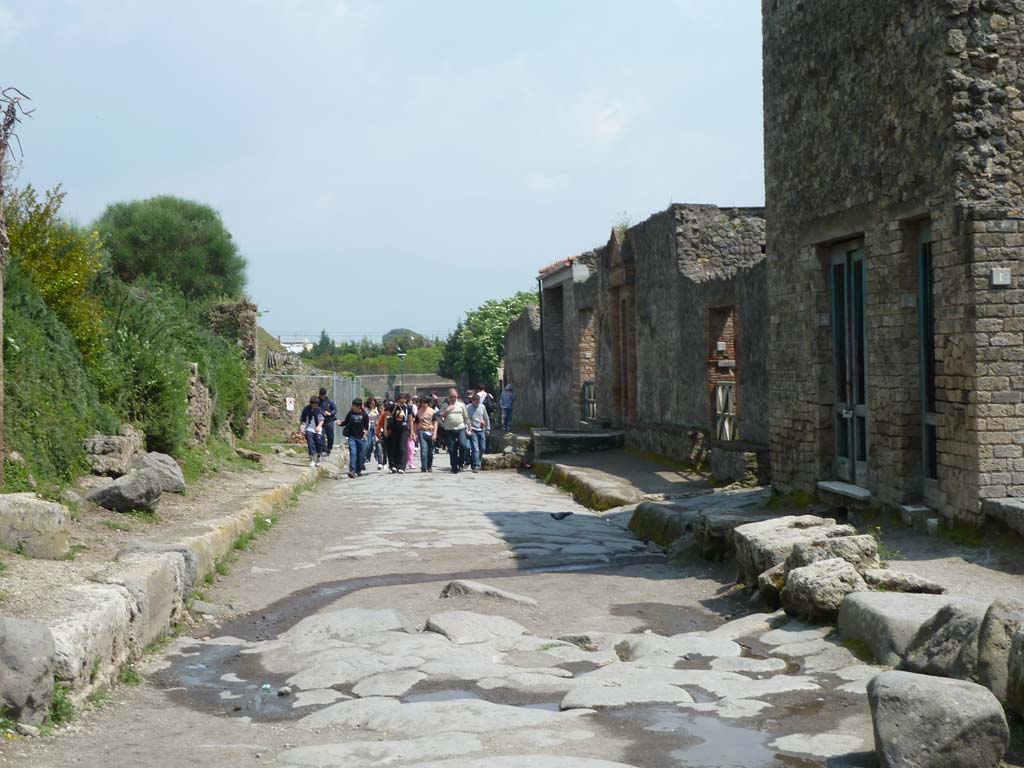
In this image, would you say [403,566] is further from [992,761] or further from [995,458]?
[992,761]

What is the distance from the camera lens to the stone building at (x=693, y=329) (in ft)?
48.8

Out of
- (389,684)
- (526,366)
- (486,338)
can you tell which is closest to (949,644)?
(389,684)

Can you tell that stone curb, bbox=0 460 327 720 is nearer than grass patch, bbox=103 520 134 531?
Yes

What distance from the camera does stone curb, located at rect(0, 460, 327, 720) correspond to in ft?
17.7

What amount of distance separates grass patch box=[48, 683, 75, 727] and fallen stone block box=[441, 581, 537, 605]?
11.4 ft

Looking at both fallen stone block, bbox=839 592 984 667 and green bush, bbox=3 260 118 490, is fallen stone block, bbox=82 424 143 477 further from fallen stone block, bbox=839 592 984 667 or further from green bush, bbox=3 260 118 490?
fallen stone block, bbox=839 592 984 667

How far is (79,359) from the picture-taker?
12578 millimetres

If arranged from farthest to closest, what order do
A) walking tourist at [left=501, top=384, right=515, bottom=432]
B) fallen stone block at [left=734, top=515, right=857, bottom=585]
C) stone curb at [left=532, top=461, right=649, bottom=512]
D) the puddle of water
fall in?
walking tourist at [left=501, top=384, right=515, bottom=432], stone curb at [left=532, top=461, right=649, bottom=512], fallen stone block at [left=734, top=515, right=857, bottom=585], the puddle of water

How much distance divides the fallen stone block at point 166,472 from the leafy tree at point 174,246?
22.8m

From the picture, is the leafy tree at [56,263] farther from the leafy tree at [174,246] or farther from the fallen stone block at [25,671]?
the leafy tree at [174,246]

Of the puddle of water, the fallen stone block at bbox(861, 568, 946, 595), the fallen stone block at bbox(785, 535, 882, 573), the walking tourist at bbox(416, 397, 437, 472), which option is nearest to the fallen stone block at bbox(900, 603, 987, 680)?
the fallen stone block at bbox(861, 568, 946, 595)

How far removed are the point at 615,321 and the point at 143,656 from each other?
54.0 ft

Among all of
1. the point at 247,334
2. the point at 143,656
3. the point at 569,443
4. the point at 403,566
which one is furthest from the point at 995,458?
the point at 247,334

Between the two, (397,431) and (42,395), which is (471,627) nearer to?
(42,395)
